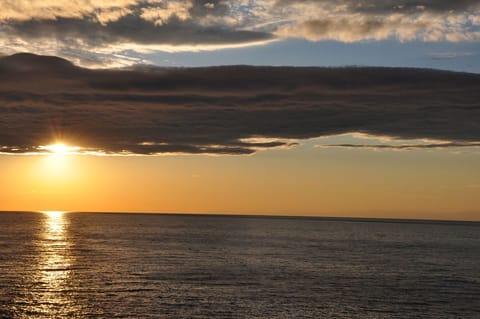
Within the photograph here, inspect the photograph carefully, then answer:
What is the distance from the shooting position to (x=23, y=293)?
7169 cm

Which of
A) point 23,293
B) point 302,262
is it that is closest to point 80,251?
point 302,262

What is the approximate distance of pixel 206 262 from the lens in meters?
112

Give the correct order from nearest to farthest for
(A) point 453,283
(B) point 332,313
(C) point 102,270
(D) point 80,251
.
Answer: (B) point 332,313
(A) point 453,283
(C) point 102,270
(D) point 80,251

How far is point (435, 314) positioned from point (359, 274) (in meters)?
34.4

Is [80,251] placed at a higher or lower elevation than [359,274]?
higher

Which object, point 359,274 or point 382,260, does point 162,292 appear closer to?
point 359,274

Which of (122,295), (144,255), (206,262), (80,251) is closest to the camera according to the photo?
(122,295)

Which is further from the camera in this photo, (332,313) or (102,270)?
(102,270)

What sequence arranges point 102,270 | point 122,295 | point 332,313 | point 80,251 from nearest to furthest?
point 332,313 → point 122,295 → point 102,270 → point 80,251

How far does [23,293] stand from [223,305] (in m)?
26.3

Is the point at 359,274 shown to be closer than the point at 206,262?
Yes

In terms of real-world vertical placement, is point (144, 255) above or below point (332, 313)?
above

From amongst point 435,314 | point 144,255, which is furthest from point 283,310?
point 144,255

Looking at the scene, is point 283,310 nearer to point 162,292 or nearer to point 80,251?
point 162,292
